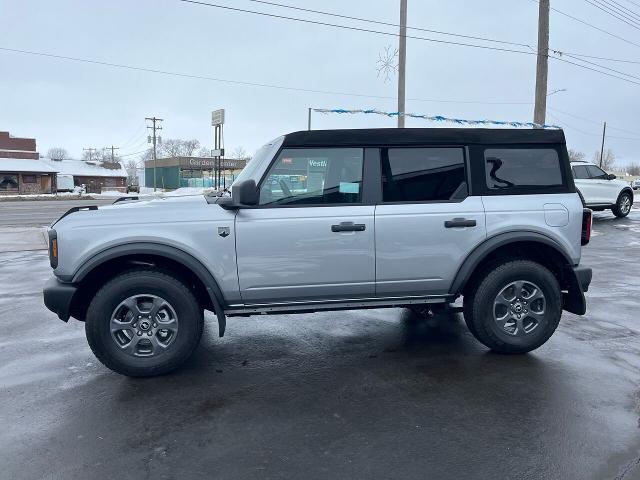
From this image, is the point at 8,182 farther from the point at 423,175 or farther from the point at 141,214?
the point at 423,175

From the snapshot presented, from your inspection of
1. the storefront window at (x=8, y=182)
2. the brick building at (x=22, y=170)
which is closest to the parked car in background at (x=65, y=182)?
the brick building at (x=22, y=170)

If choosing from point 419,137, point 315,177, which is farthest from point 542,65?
point 315,177

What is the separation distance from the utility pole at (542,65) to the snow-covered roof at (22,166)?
5258 cm

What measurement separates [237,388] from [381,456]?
1420 mm

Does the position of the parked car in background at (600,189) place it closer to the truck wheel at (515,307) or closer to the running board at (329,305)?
the truck wheel at (515,307)

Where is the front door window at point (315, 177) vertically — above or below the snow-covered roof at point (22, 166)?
below

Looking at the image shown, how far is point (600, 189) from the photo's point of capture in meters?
17.0

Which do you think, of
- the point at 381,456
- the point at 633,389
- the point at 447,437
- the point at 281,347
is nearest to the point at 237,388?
the point at 281,347

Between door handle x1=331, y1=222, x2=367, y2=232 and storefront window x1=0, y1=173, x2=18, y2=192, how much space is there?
2258 inches

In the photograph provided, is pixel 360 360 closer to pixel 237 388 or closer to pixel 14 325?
pixel 237 388

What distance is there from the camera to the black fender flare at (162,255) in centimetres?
398

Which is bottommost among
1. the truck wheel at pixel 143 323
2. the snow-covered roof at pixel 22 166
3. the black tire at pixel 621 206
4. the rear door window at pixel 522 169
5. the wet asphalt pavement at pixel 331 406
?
the wet asphalt pavement at pixel 331 406

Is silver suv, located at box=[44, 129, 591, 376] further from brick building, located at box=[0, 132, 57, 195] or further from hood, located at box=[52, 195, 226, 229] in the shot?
brick building, located at box=[0, 132, 57, 195]

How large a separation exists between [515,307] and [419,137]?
1.79 m
